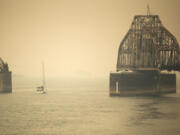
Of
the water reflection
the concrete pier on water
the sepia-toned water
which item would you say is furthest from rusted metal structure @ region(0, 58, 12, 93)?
the water reflection

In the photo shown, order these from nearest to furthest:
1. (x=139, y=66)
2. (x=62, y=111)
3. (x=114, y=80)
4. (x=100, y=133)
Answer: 1. (x=100, y=133)
2. (x=62, y=111)
3. (x=114, y=80)
4. (x=139, y=66)

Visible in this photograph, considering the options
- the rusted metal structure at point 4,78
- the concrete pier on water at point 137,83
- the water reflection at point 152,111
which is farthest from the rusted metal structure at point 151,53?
the rusted metal structure at point 4,78

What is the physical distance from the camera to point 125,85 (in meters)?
130

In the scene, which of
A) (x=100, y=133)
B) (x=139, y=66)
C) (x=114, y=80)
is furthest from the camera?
(x=139, y=66)

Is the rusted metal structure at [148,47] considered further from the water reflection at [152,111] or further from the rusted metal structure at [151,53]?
the water reflection at [152,111]

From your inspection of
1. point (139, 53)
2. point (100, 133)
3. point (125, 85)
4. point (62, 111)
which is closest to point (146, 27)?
point (139, 53)

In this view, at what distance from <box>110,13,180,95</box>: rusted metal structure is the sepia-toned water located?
1684 cm

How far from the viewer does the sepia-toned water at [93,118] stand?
76.6 meters

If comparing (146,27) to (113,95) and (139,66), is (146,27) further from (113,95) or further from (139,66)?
(113,95)

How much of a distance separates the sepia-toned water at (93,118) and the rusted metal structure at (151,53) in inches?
663

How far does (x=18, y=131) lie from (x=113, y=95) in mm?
61812

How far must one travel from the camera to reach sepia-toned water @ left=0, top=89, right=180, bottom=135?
76.6 metres

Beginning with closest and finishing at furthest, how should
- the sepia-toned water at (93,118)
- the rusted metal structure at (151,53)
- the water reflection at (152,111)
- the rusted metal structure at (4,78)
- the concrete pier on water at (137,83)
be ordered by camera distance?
the sepia-toned water at (93,118) < the water reflection at (152,111) < the concrete pier on water at (137,83) < the rusted metal structure at (151,53) < the rusted metal structure at (4,78)

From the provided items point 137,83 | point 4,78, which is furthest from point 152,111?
point 4,78
